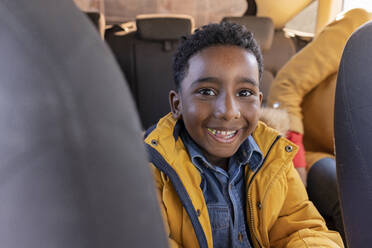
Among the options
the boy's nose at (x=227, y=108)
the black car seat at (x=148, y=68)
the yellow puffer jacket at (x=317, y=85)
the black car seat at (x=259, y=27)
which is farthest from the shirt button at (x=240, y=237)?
the black car seat at (x=148, y=68)

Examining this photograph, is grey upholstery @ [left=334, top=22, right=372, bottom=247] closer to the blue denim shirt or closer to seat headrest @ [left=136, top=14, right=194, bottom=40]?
the blue denim shirt

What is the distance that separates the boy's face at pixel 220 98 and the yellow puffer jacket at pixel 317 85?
589 millimetres

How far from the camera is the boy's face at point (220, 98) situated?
878mm

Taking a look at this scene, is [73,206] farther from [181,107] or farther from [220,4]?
[220,4]

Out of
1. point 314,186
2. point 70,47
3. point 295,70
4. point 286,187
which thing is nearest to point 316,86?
point 295,70

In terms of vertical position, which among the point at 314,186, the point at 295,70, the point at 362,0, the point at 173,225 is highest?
the point at 362,0

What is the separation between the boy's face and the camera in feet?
2.88

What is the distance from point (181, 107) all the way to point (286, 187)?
13.6 inches

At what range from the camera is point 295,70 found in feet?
4.99

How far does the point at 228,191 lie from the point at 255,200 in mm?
73

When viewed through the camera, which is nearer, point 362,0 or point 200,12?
point 362,0

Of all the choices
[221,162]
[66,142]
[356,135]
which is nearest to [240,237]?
[221,162]

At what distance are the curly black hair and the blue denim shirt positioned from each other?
19 centimetres

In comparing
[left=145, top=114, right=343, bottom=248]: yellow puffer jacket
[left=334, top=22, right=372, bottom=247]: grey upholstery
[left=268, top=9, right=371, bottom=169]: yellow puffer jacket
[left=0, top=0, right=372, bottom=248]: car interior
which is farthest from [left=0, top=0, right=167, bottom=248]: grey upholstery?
[left=268, top=9, right=371, bottom=169]: yellow puffer jacket
